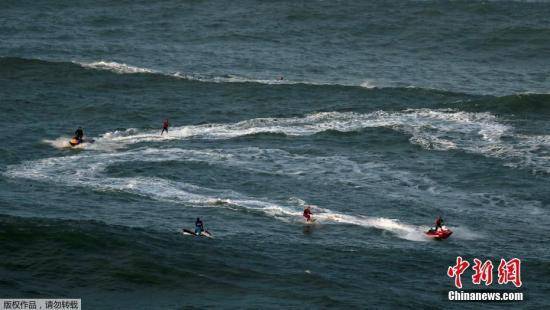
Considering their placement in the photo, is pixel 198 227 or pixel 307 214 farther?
pixel 307 214

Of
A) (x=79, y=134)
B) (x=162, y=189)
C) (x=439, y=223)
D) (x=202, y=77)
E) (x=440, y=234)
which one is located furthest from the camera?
(x=202, y=77)

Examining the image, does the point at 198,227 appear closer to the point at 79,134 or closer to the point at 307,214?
the point at 307,214

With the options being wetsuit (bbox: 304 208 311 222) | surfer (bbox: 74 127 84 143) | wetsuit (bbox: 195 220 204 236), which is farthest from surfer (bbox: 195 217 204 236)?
surfer (bbox: 74 127 84 143)

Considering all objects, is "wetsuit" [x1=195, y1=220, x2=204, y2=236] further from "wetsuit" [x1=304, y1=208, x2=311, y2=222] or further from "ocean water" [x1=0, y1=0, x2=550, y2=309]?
"wetsuit" [x1=304, y1=208, x2=311, y2=222]

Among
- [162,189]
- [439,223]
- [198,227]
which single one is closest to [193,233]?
[198,227]

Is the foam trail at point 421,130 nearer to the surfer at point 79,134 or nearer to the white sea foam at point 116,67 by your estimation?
the surfer at point 79,134

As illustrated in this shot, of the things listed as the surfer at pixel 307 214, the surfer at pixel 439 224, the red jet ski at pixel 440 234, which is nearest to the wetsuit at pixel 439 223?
the surfer at pixel 439 224

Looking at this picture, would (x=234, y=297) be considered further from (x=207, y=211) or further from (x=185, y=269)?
(x=207, y=211)

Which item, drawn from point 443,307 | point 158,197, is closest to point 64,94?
point 158,197

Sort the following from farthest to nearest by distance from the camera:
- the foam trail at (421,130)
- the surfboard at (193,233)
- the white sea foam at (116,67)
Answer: the white sea foam at (116,67), the foam trail at (421,130), the surfboard at (193,233)

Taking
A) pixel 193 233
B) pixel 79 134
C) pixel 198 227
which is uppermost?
pixel 79 134
